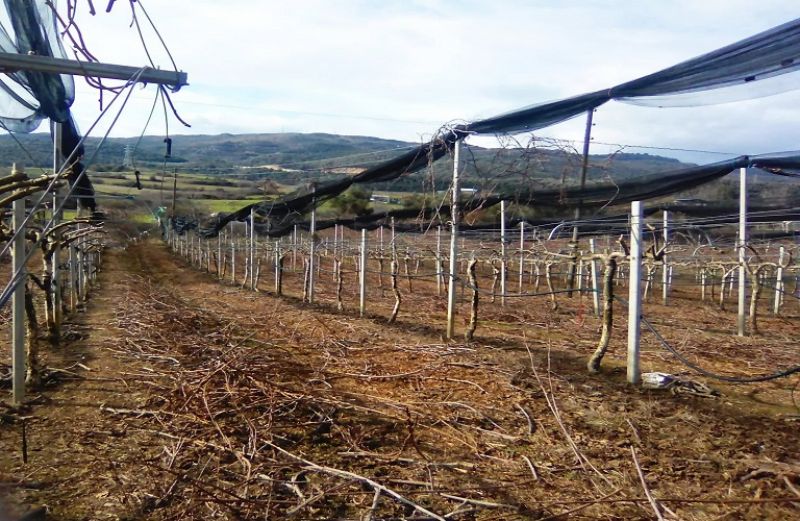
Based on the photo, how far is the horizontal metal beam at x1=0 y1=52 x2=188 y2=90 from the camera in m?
2.82

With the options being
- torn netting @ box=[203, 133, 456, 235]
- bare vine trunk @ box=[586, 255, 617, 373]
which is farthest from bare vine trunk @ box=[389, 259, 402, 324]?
bare vine trunk @ box=[586, 255, 617, 373]

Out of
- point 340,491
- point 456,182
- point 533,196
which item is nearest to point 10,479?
point 340,491

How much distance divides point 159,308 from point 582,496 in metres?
9.52

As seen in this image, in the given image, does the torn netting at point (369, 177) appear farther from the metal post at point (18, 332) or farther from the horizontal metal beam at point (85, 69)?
the horizontal metal beam at point (85, 69)

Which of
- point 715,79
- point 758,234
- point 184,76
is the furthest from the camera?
point 758,234

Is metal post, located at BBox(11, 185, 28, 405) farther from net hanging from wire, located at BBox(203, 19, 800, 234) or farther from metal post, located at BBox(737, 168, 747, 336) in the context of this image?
metal post, located at BBox(737, 168, 747, 336)

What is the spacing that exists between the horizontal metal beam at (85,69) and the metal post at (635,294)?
409cm

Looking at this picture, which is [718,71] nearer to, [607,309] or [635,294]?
[635,294]

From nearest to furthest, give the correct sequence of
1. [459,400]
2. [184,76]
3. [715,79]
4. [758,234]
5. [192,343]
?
[184,76] → [715,79] → [459,400] → [192,343] → [758,234]

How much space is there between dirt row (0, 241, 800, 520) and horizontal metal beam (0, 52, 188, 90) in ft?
6.12

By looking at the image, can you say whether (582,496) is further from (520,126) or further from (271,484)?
(520,126)

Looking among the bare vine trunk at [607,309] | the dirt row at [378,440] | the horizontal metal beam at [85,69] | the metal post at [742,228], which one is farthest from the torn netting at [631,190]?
the horizontal metal beam at [85,69]

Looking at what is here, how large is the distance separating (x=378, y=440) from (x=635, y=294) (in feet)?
9.18

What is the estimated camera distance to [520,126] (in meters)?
6.68
